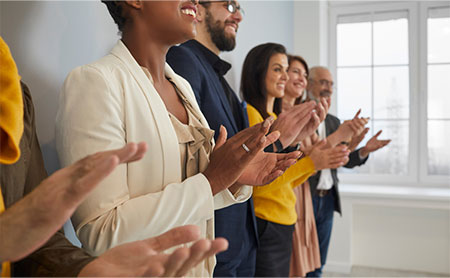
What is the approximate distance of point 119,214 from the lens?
690mm

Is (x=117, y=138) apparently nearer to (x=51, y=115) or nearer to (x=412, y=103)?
(x=51, y=115)

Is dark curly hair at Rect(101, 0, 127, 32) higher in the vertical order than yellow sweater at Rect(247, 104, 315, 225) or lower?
higher

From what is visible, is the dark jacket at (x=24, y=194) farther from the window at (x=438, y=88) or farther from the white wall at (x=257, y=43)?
the window at (x=438, y=88)

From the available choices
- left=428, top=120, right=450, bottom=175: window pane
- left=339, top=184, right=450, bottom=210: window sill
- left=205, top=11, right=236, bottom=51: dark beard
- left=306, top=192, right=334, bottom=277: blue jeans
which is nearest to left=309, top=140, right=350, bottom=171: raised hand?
left=205, top=11, right=236, bottom=51: dark beard

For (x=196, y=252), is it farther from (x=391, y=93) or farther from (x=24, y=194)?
(x=391, y=93)

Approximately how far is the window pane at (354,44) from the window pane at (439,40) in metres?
0.50

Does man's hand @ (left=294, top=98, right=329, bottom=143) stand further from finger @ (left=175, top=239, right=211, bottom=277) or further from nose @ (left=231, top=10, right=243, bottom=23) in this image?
finger @ (left=175, top=239, right=211, bottom=277)

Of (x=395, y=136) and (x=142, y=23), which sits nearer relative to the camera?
(x=142, y=23)

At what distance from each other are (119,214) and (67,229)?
0.31 meters

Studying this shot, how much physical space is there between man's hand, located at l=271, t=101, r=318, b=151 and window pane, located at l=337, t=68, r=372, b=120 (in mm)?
2488

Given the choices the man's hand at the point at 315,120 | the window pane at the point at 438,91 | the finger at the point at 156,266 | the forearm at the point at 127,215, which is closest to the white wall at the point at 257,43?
the forearm at the point at 127,215

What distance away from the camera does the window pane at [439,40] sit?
3.52 m

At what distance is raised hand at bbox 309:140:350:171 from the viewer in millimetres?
1663

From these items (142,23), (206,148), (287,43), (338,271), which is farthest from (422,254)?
(142,23)
